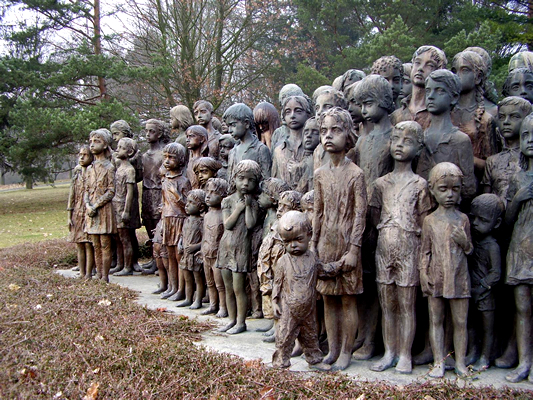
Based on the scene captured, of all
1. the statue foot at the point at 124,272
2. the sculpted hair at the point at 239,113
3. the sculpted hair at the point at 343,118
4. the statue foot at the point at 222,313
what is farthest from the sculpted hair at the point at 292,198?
the statue foot at the point at 124,272

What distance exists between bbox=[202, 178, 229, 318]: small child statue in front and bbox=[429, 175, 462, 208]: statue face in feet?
9.55

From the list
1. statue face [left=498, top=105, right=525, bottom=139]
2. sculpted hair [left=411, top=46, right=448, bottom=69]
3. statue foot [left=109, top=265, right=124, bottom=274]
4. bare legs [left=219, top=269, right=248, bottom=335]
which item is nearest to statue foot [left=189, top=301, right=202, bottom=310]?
bare legs [left=219, top=269, right=248, bottom=335]

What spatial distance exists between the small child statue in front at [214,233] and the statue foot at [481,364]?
316cm

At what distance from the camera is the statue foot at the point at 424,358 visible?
4.96 m

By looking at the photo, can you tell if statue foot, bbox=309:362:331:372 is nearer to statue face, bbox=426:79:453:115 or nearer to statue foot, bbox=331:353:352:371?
statue foot, bbox=331:353:352:371

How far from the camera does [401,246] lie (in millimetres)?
4789

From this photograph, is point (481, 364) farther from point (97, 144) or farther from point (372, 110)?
point (97, 144)

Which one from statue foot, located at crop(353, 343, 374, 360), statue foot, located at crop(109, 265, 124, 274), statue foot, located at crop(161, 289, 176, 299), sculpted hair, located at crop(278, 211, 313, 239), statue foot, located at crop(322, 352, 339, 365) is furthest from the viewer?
statue foot, located at crop(109, 265, 124, 274)

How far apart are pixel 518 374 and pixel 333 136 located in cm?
267

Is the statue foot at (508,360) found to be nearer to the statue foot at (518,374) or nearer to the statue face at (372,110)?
the statue foot at (518,374)

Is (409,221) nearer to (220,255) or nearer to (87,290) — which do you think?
(220,255)

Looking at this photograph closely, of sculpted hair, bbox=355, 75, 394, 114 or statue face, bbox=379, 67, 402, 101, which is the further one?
statue face, bbox=379, 67, 402, 101

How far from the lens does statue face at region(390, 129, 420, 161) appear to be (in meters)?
4.88

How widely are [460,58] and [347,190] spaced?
2319 mm
